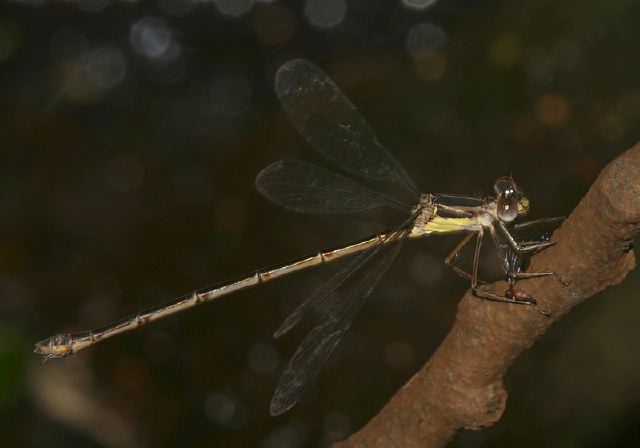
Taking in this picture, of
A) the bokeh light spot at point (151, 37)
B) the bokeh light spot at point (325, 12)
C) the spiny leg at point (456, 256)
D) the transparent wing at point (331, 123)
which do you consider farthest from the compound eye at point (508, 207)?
the bokeh light spot at point (151, 37)

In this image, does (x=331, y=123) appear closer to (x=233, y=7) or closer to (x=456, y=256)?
(x=456, y=256)

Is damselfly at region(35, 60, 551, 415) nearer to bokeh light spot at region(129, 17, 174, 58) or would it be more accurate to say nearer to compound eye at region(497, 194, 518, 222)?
compound eye at region(497, 194, 518, 222)

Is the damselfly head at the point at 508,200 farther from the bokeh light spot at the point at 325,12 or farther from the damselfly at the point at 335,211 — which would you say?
the bokeh light spot at the point at 325,12

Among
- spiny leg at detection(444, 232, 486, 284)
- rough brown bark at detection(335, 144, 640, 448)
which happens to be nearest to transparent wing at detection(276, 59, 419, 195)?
spiny leg at detection(444, 232, 486, 284)

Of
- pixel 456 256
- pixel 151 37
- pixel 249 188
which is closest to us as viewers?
pixel 456 256

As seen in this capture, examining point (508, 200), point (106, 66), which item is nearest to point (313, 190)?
point (508, 200)

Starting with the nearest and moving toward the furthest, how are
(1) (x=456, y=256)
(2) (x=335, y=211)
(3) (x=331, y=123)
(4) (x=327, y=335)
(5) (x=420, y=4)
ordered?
1. (4) (x=327, y=335)
2. (1) (x=456, y=256)
3. (3) (x=331, y=123)
4. (2) (x=335, y=211)
5. (5) (x=420, y=4)

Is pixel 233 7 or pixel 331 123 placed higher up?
pixel 331 123
